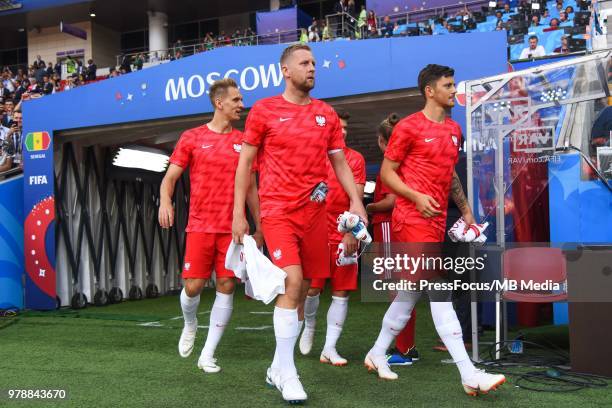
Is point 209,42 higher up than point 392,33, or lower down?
higher up

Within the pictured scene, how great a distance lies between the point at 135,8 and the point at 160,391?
22.9 metres

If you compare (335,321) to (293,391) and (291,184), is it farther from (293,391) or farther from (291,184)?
(291,184)

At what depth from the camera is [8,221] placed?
30.9 feet

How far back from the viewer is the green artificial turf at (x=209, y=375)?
3549mm

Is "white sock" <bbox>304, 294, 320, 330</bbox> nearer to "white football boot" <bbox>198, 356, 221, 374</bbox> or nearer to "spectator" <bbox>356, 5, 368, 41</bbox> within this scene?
"white football boot" <bbox>198, 356, 221, 374</bbox>

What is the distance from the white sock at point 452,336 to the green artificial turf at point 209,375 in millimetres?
179

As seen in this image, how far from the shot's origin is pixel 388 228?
17.7ft

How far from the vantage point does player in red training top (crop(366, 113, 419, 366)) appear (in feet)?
15.1

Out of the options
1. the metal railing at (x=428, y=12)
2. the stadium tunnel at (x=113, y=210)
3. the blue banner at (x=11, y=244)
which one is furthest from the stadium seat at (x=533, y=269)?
the metal railing at (x=428, y=12)

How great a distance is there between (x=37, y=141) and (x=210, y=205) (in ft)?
19.6

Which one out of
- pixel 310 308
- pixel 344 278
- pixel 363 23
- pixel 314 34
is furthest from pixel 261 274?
pixel 363 23

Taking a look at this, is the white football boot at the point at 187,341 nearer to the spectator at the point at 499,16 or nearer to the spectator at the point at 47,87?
the spectator at the point at 499,16

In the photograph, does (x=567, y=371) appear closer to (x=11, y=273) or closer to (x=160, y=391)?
(x=160, y=391)

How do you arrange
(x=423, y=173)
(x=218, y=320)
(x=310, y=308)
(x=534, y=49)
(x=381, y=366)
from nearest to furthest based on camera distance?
(x=423, y=173) < (x=381, y=366) < (x=218, y=320) < (x=310, y=308) < (x=534, y=49)
